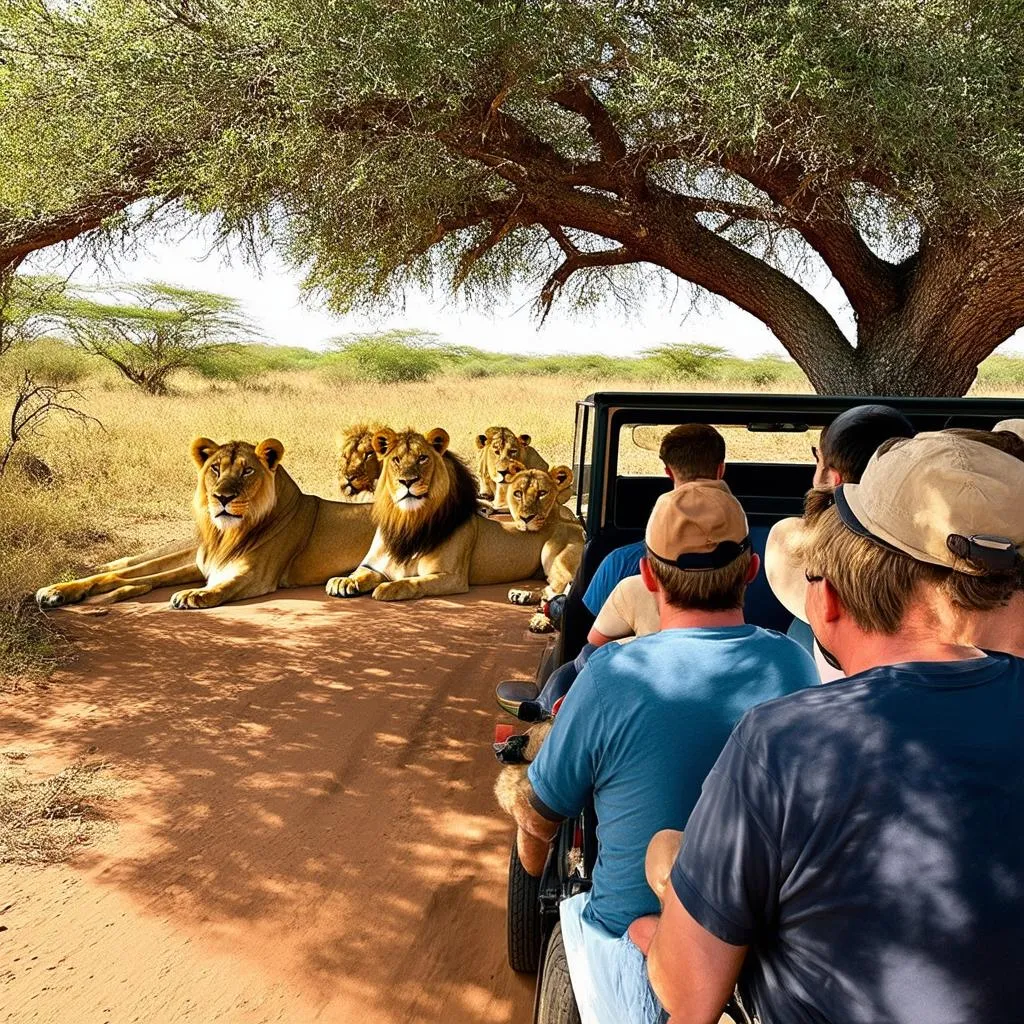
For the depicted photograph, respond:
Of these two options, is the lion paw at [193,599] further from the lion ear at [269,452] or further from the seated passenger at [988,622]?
the seated passenger at [988,622]

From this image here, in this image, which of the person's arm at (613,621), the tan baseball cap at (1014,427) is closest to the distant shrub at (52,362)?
the person's arm at (613,621)

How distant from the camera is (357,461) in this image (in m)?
9.69

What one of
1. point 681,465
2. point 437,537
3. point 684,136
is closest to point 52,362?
point 437,537

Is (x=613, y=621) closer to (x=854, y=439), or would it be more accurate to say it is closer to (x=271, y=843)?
(x=854, y=439)

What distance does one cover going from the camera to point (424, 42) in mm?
6578

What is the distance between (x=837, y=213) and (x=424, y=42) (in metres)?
4.28

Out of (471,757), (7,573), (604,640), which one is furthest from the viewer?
Answer: (7,573)

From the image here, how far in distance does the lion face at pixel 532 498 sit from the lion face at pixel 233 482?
2.15 metres

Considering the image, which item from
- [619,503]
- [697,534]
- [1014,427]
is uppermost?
[1014,427]

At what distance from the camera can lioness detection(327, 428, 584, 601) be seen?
8461mm

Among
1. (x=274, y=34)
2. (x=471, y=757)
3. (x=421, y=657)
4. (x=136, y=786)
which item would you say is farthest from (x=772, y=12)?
(x=136, y=786)

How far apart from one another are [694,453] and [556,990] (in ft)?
6.14

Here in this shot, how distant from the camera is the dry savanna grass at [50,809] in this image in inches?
150

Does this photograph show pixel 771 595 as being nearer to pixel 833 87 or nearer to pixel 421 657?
pixel 421 657
